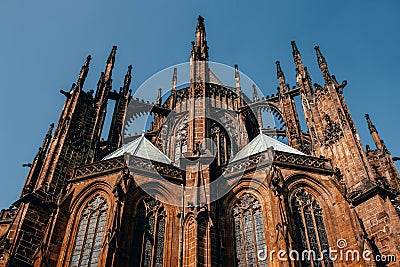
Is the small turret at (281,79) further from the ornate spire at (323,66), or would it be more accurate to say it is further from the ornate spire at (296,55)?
the ornate spire at (323,66)

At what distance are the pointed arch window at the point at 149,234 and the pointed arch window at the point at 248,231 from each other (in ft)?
10.4

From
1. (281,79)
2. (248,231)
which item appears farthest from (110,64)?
(248,231)

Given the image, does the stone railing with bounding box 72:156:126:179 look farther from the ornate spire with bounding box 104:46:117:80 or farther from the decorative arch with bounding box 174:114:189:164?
the ornate spire with bounding box 104:46:117:80

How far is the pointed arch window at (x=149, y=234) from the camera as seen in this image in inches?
654

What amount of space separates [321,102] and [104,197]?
45.8 ft

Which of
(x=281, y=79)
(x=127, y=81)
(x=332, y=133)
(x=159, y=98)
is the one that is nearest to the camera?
(x=332, y=133)

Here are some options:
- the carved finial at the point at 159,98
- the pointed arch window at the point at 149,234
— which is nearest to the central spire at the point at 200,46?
the pointed arch window at the point at 149,234

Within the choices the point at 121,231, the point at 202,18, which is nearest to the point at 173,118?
the point at 202,18

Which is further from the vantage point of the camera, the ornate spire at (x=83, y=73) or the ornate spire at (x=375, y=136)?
the ornate spire at (x=375, y=136)

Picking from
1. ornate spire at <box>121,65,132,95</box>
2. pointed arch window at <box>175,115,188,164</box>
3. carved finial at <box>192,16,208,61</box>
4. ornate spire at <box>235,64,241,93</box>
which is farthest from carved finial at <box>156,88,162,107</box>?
carved finial at <box>192,16,208,61</box>

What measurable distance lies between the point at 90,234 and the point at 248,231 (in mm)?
6652

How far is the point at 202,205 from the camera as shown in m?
16.7

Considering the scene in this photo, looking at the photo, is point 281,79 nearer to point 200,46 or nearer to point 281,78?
point 281,78

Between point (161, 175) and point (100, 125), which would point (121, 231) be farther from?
point (100, 125)
